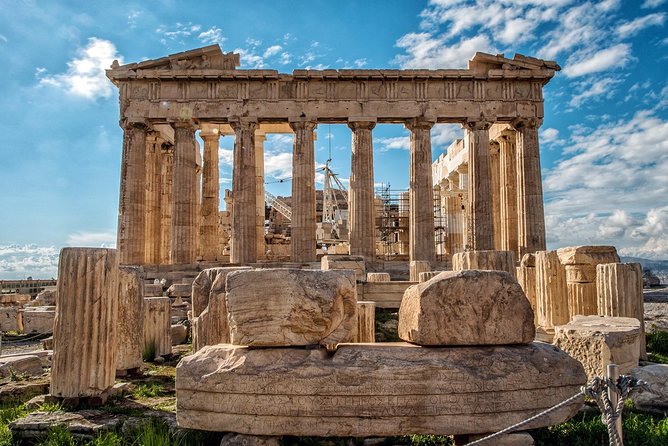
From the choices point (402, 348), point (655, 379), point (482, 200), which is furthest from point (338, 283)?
point (482, 200)

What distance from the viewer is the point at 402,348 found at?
4363mm

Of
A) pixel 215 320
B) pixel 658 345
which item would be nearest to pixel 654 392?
pixel 658 345

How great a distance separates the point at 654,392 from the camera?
552cm

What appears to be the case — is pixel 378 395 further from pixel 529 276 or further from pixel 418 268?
pixel 418 268

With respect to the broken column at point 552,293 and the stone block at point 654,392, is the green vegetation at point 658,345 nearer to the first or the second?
the broken column at point 552,293

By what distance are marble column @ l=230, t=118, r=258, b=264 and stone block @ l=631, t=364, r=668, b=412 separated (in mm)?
17441

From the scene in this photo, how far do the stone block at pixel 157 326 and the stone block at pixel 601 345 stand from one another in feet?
23.1

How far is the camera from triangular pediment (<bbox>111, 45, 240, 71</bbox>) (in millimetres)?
21703

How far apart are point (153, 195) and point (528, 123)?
18146 millimetres

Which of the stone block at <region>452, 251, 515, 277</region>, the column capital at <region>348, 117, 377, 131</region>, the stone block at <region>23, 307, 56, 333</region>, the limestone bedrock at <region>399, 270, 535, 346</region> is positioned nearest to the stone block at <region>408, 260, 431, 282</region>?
the stone block at <region>452, 251, 515, 277</region>

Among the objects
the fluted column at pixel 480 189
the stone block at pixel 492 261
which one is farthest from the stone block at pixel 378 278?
the fluted column at pixel 480 189

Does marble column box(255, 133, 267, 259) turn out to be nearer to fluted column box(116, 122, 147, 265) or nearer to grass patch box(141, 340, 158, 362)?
fluted column box(116, 122, 147, 265)

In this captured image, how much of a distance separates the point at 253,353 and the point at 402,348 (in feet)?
4.40

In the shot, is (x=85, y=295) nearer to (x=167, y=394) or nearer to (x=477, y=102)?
(x=167, y=394)
